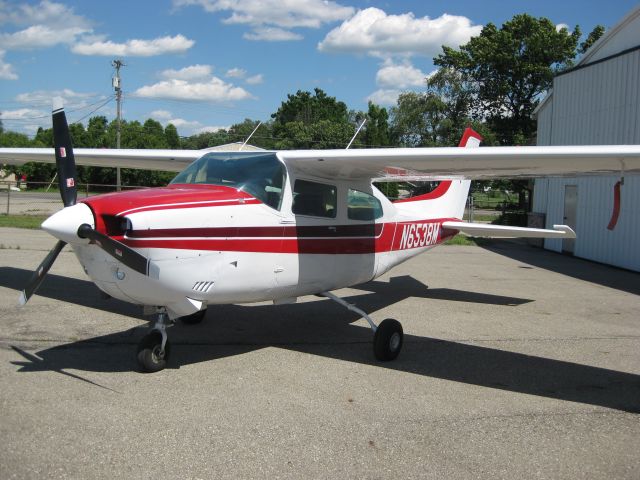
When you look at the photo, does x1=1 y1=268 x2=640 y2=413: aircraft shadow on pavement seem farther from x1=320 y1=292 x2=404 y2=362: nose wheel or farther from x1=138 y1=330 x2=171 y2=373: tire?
x1=138 y1=330 x2=171 y2=373: tire

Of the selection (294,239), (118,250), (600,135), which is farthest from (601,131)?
(118,250)

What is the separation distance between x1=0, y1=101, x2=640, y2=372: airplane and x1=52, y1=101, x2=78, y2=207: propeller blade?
0.01 meters

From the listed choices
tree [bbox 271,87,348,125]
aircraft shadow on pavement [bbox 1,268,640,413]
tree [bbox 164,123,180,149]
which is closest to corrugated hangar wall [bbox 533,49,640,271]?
aircraft shadow on pavement [bbox 1,268,640,413]

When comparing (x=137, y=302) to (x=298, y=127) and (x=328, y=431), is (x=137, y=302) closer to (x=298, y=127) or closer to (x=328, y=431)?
(x=328, y=431)

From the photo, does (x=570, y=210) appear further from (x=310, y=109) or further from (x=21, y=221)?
(x=310, y=109)

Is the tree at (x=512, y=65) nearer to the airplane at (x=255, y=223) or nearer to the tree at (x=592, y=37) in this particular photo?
the tree at (x=592, y=37)

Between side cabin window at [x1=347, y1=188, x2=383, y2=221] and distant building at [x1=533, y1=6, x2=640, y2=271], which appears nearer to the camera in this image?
side cabin window at [x1=347, y1=188, x2=383, y2=221]

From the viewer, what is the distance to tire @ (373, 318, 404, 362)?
595 cm

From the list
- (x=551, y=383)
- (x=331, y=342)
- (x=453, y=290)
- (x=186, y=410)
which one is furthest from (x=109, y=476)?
(x=453, y=290)

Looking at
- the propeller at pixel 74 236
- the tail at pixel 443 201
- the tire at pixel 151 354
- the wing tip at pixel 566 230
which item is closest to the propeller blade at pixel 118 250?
the propeller at pixel 74 236

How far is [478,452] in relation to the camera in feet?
12.7

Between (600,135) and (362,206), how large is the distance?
11.0 meters

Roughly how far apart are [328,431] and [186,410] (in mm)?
1170

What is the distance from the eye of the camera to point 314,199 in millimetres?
6305
